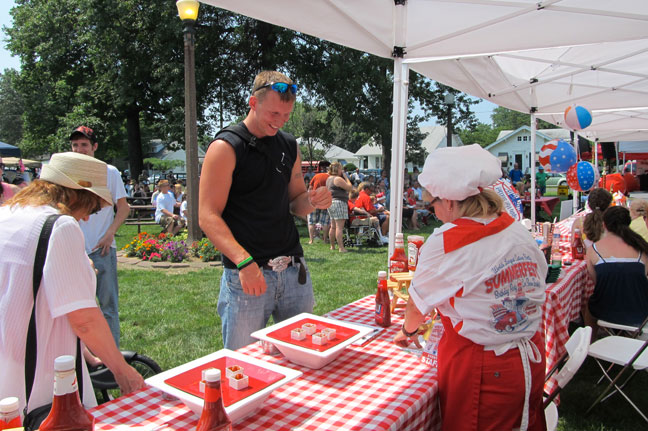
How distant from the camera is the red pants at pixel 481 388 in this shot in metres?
1.58

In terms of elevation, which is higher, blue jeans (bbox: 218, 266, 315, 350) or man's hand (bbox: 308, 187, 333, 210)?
man's hand (bbox: 308, 187, 333, 210)

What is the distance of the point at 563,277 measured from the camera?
3633 mm

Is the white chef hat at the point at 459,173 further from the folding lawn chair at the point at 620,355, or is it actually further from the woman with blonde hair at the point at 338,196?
the woman with blonde hair at the point at 338,196

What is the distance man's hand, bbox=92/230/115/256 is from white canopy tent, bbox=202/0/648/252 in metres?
2.04

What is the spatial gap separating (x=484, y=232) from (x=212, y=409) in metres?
1.10

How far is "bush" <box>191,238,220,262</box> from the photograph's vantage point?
8.05m

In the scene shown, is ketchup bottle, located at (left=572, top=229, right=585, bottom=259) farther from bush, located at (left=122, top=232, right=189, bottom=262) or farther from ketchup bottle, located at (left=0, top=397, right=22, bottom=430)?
bush, located at (left=122, top=232, right=189, bottom=262)

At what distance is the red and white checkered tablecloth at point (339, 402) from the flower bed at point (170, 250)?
6.45 meters

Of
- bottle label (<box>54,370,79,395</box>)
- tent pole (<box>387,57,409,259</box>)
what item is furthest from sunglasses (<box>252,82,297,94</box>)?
tent pole (<box>387,57,409,259</box>)

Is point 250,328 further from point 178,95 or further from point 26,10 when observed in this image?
point 26,10

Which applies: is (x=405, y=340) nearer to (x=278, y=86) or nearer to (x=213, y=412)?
(x=213, y=412)

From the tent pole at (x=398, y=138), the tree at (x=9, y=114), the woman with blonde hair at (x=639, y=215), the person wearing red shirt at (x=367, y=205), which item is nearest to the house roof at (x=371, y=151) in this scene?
the person wearing red shirt at (x=367, y=205)

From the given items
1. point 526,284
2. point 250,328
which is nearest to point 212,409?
point 250,328

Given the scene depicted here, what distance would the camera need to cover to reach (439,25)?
11.0 ft
